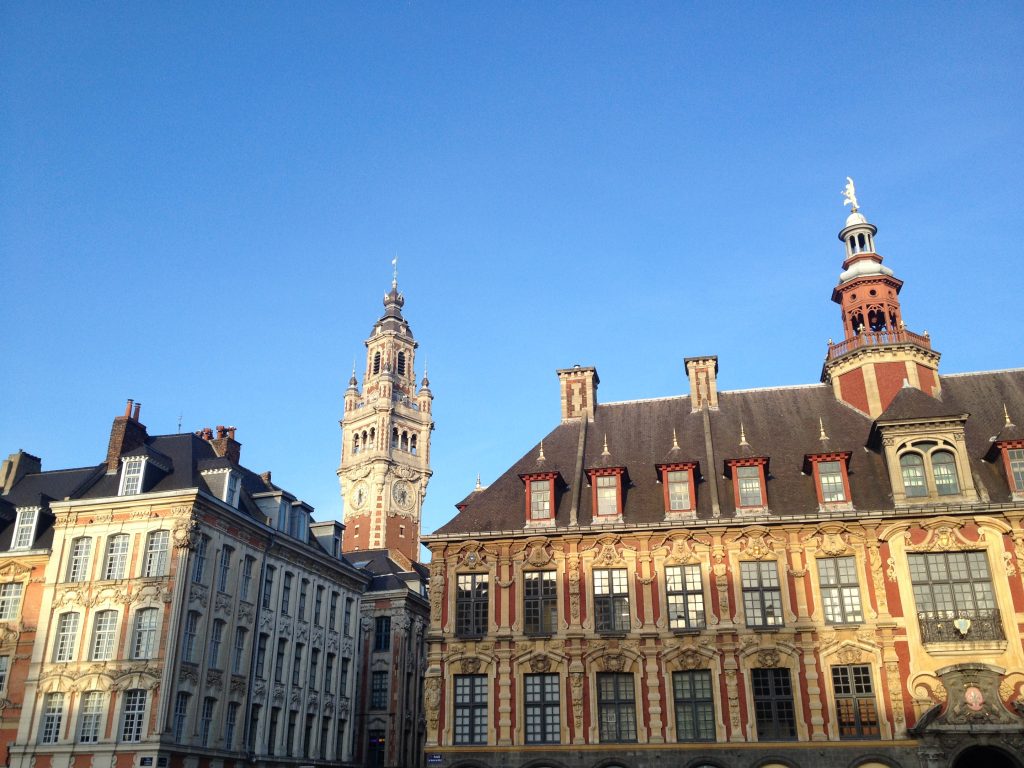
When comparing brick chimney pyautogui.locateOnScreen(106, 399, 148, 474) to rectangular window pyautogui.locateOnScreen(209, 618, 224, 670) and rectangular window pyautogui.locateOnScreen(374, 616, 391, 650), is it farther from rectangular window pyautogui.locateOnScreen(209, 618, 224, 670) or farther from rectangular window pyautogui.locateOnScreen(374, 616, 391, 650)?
rectangular window pyautogui.locateOnScreen(374, 616, 391, 650)

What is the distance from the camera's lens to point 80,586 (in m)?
41.9

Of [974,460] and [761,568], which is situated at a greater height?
[974,460]

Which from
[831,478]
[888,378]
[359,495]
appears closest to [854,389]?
[888,378]

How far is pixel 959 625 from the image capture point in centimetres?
3434

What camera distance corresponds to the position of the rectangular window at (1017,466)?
36.3 m

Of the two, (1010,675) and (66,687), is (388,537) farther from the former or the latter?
(1010,675)

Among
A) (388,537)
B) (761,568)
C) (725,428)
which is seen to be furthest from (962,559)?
(388,537)

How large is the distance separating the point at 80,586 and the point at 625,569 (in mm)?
24072

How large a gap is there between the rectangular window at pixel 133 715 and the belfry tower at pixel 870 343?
3333 centimetres

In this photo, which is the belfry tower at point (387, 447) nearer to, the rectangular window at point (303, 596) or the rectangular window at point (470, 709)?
the rectangular window at point (303, 596)

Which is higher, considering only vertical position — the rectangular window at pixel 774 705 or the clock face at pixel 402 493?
the clock face at pixel 402 493

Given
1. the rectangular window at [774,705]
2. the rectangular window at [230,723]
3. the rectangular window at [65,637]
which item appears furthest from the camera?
the rectangular window at [230,723]

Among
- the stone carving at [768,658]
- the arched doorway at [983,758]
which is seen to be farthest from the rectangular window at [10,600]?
the arched doorway at [983,758]

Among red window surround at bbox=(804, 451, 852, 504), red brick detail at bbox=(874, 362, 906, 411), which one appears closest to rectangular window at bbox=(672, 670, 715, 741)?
red window surround at bbox=(804, 451, 852, 504)
